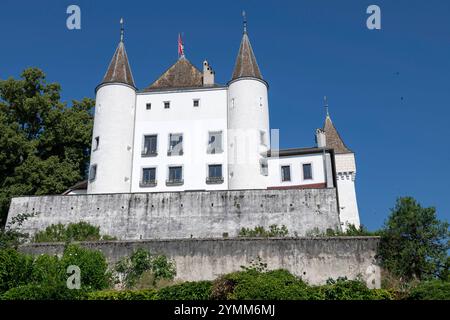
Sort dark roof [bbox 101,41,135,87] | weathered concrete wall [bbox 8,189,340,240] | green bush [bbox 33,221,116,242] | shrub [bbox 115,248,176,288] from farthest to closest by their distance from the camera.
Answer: dark roof [bbox 101,41,135,87] < weathered concrete wall [bbox 8,189,340,240] < green bush [bbox 33,221,116,242] < shrub [bbox 115,248,176,288]

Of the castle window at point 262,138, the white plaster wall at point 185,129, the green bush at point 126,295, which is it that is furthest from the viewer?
the castle window at point 262,138

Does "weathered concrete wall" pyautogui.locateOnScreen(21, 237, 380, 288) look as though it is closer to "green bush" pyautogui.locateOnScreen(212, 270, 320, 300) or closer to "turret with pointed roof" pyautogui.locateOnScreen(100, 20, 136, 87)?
"green bush" pyautogui.locateOnScreen(212, 270, 320, 300)

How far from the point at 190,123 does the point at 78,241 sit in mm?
15093

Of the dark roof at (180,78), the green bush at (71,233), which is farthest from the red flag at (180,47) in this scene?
the green bush at (71,233)

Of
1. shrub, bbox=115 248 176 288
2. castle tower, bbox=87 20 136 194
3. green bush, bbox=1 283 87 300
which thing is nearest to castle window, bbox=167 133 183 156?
castle tower, bbox=87 20 136 194

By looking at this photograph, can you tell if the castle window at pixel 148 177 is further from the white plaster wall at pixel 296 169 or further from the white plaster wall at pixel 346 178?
the white plaster wall at pixel 346 178

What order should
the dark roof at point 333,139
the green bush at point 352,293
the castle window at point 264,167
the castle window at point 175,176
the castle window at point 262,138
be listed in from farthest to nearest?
the dark roof at point 333,139
the castle window at point 262,138
the castle window at point 175,176
the castle window at point 264,167
the green bush at point 352,293

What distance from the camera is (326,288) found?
84.2 ft

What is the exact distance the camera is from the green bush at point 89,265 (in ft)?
100

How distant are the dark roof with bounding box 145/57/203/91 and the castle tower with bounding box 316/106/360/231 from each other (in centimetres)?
1142

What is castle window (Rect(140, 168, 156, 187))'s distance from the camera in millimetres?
46562

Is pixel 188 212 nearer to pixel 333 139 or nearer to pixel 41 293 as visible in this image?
pixel 41 293

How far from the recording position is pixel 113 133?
4666 cm
